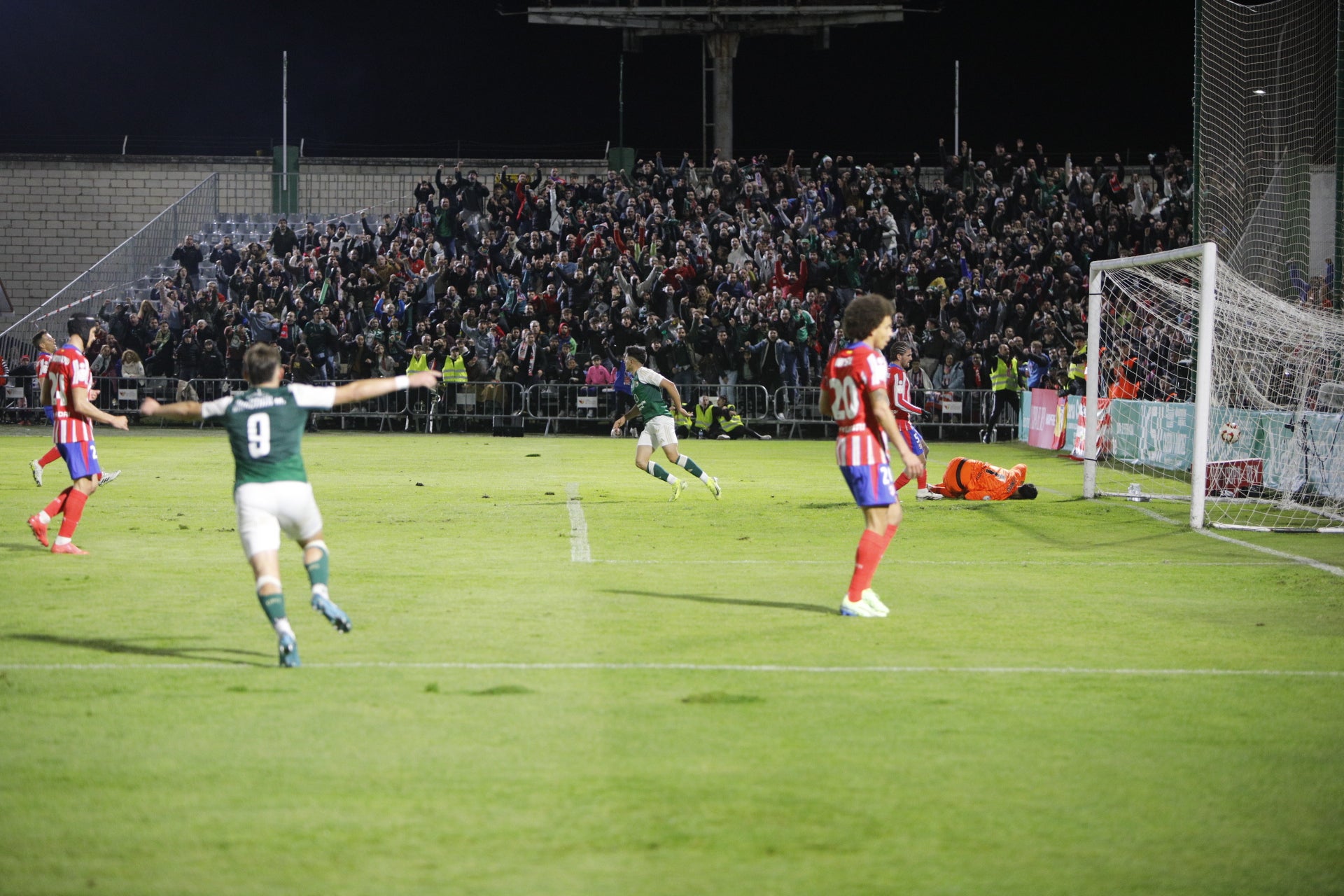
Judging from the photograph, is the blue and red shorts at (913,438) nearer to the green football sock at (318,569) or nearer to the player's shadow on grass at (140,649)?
the green football sock at (318,569)

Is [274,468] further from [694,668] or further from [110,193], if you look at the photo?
[110,193]

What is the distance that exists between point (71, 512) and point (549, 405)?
775 inches

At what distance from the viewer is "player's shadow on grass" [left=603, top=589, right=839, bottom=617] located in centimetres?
934

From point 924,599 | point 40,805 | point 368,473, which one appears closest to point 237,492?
point 40,805

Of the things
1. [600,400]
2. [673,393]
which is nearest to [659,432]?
[673,393]

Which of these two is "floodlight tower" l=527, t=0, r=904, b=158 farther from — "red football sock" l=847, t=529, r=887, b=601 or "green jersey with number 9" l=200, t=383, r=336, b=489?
"green jersey with number 9" l=200, t=383, r=336, b=489

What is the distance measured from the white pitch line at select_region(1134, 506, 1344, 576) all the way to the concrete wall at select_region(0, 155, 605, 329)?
27745 mm

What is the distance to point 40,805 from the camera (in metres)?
4.89

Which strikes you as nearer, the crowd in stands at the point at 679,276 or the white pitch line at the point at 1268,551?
the white pitch line at the point at 1268,551

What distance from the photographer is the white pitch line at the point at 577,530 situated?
39.0ft

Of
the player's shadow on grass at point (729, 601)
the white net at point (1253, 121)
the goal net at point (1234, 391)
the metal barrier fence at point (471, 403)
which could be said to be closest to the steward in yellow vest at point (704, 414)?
the metal barrier fence at point (471, 403)

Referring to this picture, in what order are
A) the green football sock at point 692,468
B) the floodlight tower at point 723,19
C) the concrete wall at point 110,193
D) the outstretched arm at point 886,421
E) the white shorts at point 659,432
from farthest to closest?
the concrete wall at point 110,193 < the floodlight tower at point 723,19 < the white shorts at point 659,432 < the green football sock at point 692,468 < the outstretched arm at point 886,421

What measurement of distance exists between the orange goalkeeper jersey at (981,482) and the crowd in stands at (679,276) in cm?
1192

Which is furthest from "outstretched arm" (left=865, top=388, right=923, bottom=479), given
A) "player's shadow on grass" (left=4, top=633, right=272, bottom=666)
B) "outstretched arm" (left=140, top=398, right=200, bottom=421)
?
"outstretched arm" (left=140, top=398, right=200, bottom=421)
